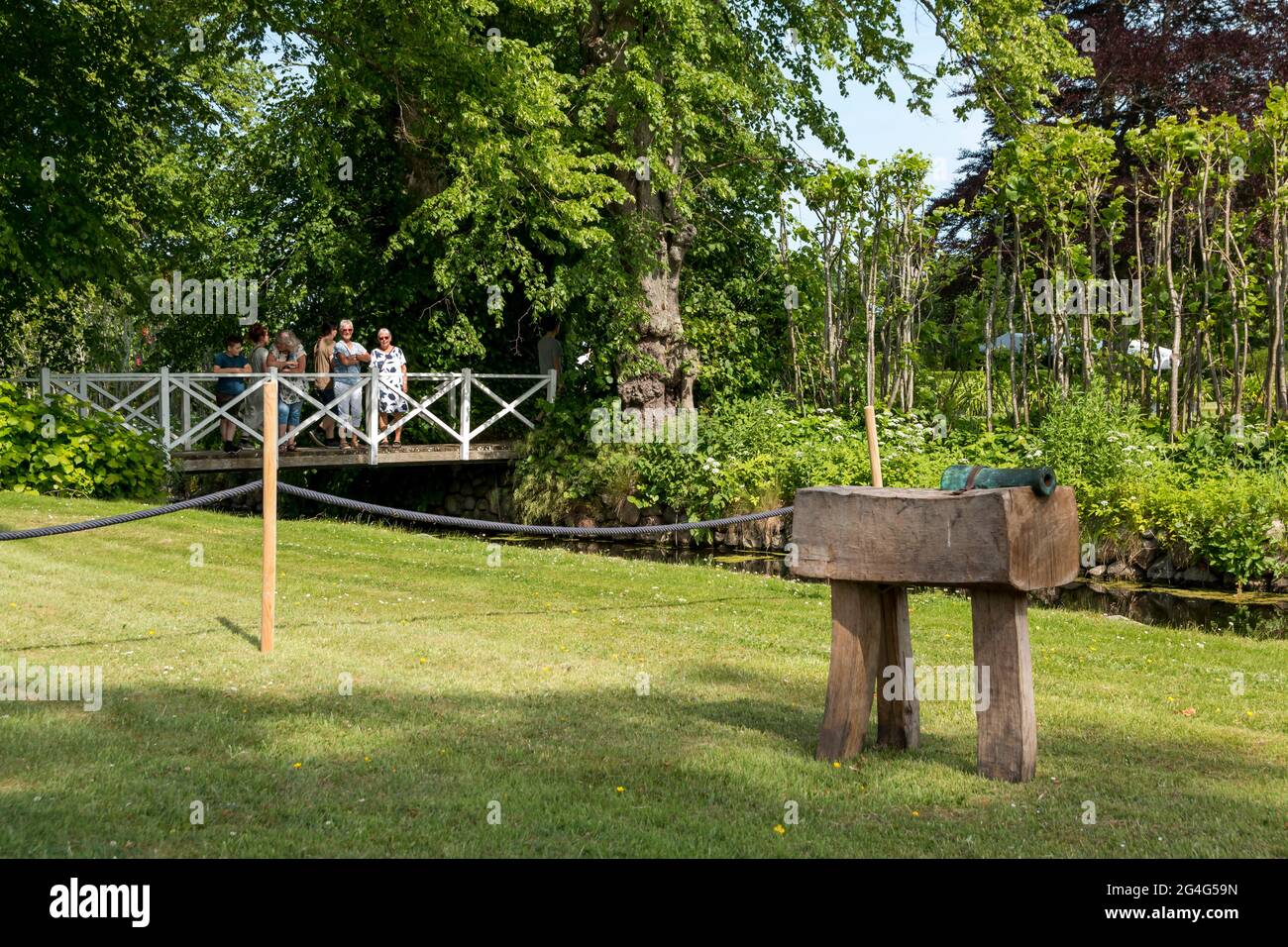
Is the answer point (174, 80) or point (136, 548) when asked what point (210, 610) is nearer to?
point (136, 548)

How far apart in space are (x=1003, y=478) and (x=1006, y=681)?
0.76 metres

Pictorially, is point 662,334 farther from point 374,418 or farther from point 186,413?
point 186,413

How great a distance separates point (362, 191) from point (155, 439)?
5.56 meters

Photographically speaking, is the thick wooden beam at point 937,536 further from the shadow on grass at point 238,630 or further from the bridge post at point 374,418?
the bridge post at point 374,418

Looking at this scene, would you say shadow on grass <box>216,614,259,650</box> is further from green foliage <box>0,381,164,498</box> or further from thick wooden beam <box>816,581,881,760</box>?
green foliage <box>0,381,164,498</box>

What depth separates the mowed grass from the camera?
165 inches

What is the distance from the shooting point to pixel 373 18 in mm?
12867

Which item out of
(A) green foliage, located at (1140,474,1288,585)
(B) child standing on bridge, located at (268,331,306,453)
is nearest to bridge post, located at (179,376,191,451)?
(B) child standing on bridge, located at (268,331,306,453)

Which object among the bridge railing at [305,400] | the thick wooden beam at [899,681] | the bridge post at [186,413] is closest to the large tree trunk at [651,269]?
the bridge railing at [305,400]

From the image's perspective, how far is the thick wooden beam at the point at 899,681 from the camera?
17.6 ft

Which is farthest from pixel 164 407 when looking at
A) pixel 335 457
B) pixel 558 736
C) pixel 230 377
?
pixel 558 736

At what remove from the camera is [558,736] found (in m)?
5.43
